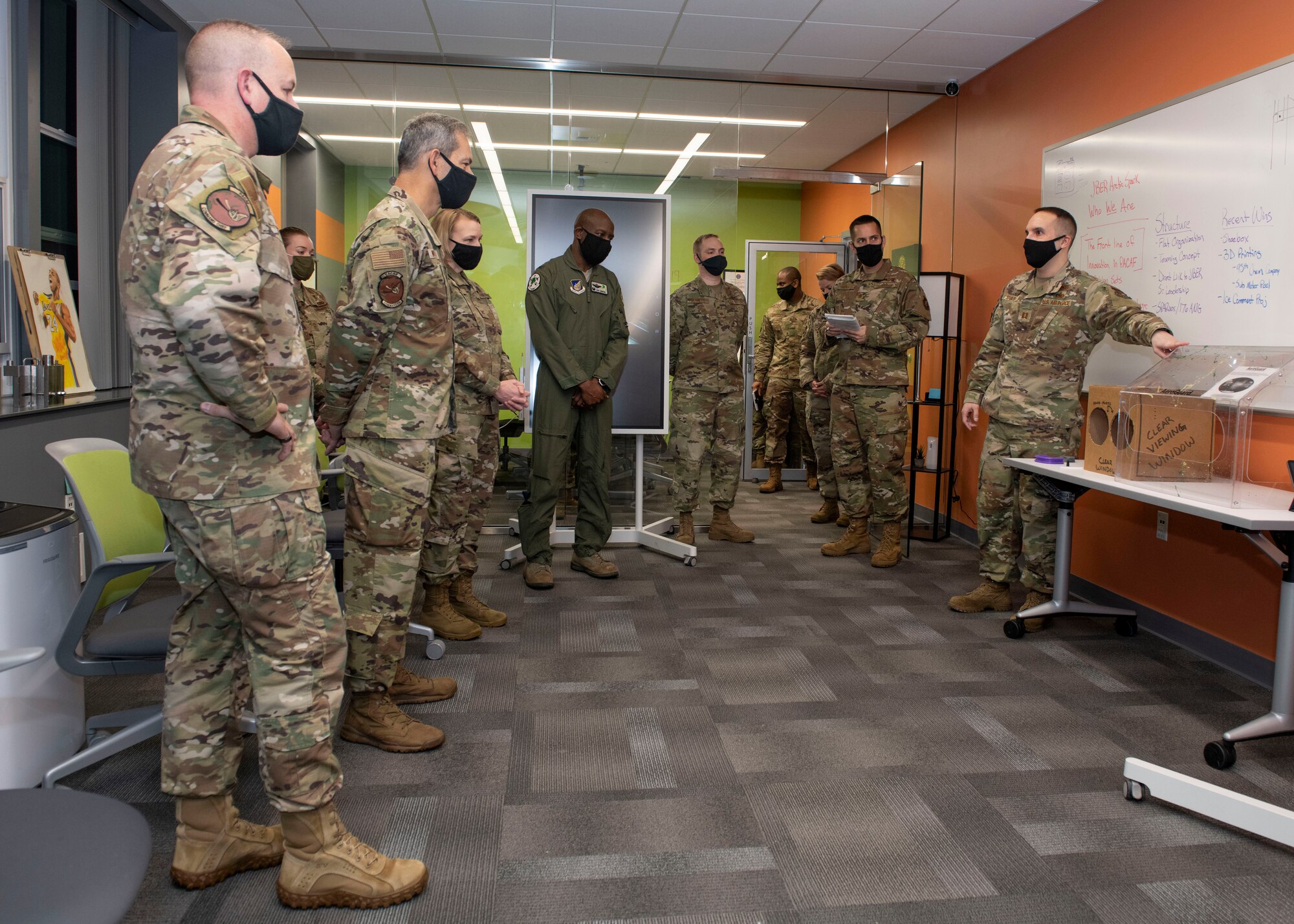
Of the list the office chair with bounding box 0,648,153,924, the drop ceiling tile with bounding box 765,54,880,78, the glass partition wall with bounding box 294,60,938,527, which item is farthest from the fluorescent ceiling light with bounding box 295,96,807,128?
the office chair with bounding box 0,648,153,924

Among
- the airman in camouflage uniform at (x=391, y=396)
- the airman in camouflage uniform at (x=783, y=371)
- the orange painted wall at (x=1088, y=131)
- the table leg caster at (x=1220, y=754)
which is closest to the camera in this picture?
the airman in camouflage uniform at (x=391, y=396)

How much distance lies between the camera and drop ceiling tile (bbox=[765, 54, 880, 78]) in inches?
195

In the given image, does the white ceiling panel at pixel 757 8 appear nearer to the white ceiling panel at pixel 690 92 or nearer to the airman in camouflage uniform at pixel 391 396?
the white ceiling panel at pixel 690 92

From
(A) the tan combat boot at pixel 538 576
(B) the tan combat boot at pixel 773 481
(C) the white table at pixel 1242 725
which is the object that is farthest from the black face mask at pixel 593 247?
(B) the tan combat boot at pixel 773 481

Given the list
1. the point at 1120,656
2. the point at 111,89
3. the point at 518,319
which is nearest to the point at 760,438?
the point at 518,319

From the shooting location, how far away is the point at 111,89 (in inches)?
176

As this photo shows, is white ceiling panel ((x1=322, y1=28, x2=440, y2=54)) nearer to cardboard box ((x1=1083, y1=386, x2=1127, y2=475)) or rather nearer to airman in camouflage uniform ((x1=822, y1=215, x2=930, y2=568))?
airman in camouflage uniform ((x1=822, y1=215, x2=930, y2=568))

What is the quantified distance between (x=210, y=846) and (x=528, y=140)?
449 cm

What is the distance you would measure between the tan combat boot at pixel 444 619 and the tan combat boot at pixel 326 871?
1.53 m

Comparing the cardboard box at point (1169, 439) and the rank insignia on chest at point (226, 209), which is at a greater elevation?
the rank insignia on chest at point (226, 209)

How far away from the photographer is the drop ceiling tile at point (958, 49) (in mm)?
4496

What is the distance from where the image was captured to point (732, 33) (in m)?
4.54

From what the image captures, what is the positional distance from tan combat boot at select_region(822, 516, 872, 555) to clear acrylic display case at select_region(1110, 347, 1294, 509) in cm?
198

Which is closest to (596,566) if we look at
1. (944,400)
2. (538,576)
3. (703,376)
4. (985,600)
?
(538,576)
